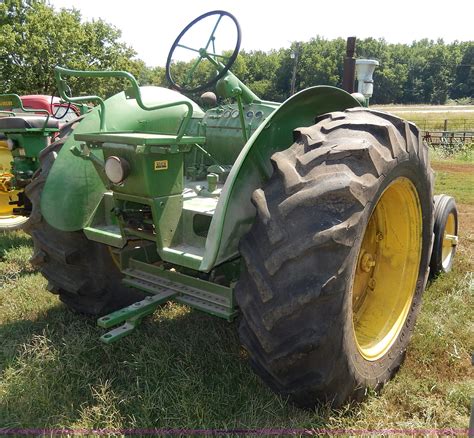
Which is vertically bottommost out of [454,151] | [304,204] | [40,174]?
[454,151]

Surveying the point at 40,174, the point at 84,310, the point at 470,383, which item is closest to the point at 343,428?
the point at 470,383

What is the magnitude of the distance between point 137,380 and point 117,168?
113 cm

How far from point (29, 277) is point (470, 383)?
11.2 ft

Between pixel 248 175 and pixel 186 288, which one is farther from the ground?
pixel 248 175

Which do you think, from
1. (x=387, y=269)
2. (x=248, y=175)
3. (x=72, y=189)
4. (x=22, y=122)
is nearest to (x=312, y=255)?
(x=248, y=175)

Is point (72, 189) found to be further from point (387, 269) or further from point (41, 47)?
point (41, 47)

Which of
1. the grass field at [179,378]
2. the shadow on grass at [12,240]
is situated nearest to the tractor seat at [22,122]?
the shadow on grass at [12,240]

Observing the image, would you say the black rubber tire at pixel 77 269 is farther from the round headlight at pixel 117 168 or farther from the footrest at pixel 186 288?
the round headlight at pixel 117 168

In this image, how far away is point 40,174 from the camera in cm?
330

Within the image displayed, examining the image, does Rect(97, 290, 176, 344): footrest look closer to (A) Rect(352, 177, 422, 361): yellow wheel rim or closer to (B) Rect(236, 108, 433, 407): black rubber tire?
(B) Rect(236, 108, 433, 407): black rubber tire

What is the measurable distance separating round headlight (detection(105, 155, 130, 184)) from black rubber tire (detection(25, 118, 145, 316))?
2.67ft

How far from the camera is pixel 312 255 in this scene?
1.78 metres

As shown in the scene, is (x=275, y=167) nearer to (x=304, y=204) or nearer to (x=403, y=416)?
(x=304, y=204)

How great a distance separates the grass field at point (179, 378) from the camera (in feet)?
7.34
